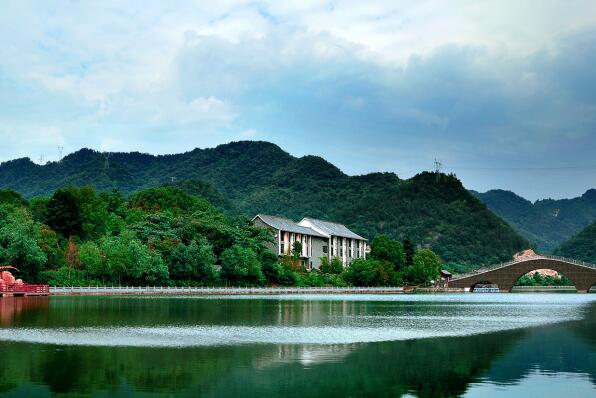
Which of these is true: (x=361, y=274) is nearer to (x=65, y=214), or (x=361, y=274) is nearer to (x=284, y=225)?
(x=284, y=225)

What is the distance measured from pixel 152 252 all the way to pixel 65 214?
11.5 metres

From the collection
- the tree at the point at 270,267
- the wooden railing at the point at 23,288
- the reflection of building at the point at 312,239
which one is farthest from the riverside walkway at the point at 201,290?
the reflection of building at the point at 312,239

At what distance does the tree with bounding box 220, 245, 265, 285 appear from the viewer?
245 ft

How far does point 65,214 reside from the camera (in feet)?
241

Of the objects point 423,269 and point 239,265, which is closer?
point 239,265

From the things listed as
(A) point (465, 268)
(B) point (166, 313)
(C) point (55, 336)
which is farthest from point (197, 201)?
(C) point (55, 336)

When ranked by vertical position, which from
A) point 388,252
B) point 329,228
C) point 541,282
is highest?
point 329,228

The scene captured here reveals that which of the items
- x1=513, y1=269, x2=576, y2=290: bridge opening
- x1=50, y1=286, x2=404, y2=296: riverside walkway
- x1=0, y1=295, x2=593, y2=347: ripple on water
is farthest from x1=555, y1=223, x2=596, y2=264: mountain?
x1=0, y1=295, x2=593, y2=347: ripple on water

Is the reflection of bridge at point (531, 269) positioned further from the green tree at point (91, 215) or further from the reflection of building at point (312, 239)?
the green tree at point (91, 215)

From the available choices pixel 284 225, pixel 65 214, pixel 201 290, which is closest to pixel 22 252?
pixel 65 214

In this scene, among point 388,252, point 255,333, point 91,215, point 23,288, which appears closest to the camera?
point 255,333

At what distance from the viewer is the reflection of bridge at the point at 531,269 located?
102 metres

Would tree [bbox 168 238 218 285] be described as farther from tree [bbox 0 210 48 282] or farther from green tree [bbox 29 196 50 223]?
green tree [bbox 29 196 50 223]

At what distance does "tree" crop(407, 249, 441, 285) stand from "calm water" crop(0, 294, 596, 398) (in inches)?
2516
